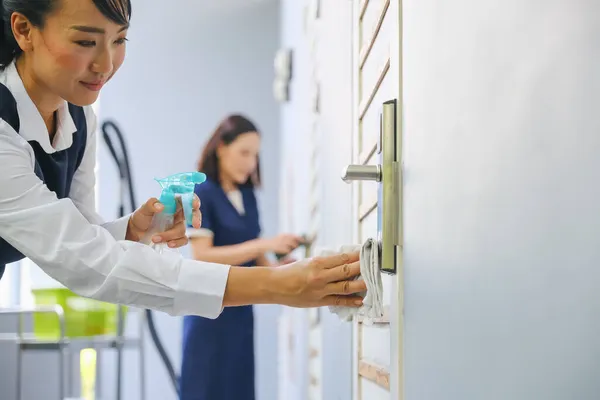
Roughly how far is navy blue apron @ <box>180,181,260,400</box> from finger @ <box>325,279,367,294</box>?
5.03ft

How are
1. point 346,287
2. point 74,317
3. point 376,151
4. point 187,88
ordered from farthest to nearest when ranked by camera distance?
point 187,88, point 74,317, point 376,151, point 346,287

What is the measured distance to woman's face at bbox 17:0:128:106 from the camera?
106 cm

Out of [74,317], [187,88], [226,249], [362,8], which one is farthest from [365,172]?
[187,88]

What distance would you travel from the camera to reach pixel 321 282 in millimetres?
929

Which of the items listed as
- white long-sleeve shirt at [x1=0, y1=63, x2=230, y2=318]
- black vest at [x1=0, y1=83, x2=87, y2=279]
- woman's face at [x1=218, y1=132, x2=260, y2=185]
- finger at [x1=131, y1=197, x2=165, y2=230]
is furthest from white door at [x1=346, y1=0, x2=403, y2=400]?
woman's face at [x1=218, y1=132, x2=260, y2=185]

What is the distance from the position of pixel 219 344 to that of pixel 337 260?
1.60 m

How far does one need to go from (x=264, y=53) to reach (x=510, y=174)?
14.1 ft

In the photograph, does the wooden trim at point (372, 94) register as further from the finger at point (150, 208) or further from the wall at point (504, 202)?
the finger at point (150, 208)

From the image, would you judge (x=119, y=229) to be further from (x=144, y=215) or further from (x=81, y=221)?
(x=81, y=221)

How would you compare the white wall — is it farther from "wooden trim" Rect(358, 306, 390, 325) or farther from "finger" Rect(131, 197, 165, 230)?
"wooden trim" Rect(358, 306, 390, 325)

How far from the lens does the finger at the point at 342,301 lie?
0.94 m

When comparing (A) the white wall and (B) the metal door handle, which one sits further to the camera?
(A) the white wall

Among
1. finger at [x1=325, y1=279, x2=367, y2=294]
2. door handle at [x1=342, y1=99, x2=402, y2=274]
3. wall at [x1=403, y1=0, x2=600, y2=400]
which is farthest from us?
finger at [x1=325, y1=279, x2=367, y2=294]

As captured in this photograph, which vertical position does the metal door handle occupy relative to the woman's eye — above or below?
below
